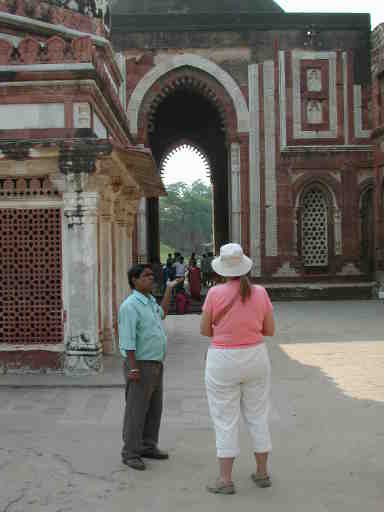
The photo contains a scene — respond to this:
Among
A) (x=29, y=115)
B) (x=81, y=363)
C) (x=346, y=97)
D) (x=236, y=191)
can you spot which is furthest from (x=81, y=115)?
(x=346, y=97)

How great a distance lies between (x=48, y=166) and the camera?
Result: 7430 millimetres

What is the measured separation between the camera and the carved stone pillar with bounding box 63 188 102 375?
24.2 feet

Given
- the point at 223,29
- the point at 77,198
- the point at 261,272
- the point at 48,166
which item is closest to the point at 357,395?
the point at 77,198

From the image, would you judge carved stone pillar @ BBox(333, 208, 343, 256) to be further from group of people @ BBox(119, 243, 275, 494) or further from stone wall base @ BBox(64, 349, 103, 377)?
group of people @ BBox(119, 243, 275, 494)

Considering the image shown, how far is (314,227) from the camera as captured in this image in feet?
61.6

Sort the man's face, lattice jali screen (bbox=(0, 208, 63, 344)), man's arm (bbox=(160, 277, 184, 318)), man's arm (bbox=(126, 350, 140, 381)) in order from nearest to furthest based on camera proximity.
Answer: man's arm (bbox=(126, 350, 140, 381)), the man's face, man's arm (bbox=(160, 277, 184, 318)), lattice jali screen (bbox=(0, 208, 63, 344))

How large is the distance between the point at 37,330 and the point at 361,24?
14872 mm

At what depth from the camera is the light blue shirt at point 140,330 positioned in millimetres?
4266

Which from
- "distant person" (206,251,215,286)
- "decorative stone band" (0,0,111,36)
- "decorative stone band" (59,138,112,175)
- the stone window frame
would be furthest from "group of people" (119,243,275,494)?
"distant person" (206,251,215,286)

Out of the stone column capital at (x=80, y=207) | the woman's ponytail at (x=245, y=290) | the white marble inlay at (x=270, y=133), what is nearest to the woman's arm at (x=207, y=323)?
the woman's ponytail at (x=245, y=290)

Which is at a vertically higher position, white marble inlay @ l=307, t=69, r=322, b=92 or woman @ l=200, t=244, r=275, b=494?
white marble inlay @ l=307, t=69, r=322, b=92

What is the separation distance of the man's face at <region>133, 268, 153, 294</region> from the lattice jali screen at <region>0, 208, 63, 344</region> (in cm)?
343

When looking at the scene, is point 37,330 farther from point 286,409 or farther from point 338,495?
point 338,495

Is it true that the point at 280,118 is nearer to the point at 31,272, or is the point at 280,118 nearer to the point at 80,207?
the point at 80,207
